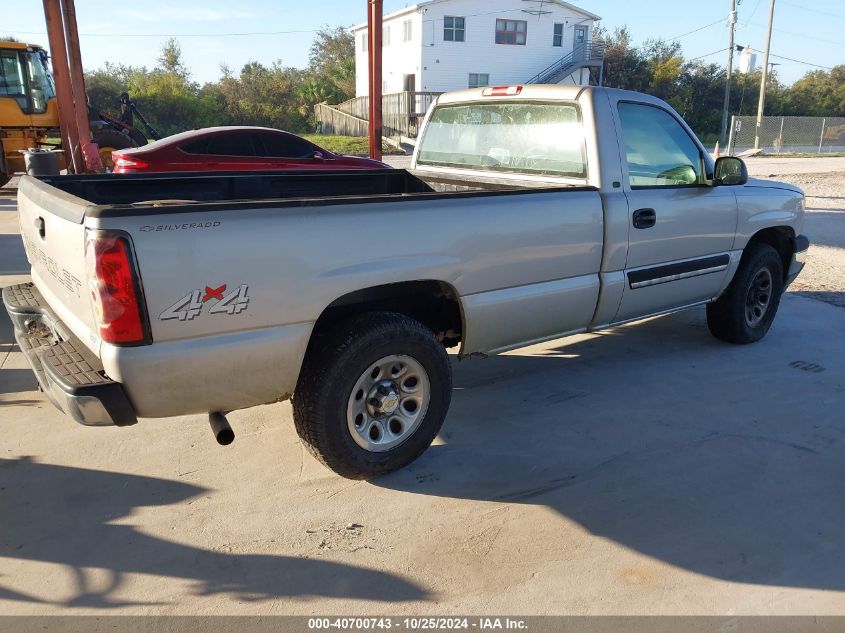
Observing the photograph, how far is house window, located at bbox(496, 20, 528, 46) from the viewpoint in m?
37.3

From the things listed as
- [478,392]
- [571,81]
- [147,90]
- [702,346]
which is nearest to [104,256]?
[478,392]

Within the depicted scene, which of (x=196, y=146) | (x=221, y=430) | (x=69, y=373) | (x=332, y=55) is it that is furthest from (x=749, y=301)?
(x=332, y=55)

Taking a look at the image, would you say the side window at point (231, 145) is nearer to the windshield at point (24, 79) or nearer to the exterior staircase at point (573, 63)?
the windshield at point (24, 79)

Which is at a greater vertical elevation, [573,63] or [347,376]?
[573,63]

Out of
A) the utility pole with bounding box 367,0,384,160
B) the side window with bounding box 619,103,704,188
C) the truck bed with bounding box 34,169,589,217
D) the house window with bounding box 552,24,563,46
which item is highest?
the house window with bounding box 552,24,563,46

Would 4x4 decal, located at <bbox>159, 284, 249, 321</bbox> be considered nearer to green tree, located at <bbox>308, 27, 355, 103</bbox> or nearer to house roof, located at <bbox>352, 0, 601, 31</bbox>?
house roof, located at <bbox>352, 0, 601, 31</bbox>

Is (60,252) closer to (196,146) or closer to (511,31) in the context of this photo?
(196,146)

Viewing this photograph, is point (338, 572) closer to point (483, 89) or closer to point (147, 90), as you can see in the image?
point (483, 89)

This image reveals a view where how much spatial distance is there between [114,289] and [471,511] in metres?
1.88

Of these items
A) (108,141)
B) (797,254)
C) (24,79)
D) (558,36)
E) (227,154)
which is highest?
(558,36)

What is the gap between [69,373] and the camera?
2693 mm

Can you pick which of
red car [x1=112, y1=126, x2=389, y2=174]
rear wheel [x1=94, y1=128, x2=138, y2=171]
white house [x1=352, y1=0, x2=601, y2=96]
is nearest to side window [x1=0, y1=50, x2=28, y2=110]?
rear wheel [x1=94, y1=128, x2=138, y2=171]

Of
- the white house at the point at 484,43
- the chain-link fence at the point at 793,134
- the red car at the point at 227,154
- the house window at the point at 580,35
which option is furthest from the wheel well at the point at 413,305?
the house window at the point at 580,35

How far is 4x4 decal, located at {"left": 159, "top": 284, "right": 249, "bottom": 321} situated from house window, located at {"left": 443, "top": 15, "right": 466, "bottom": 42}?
36877mm
